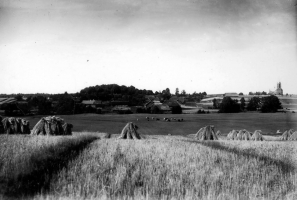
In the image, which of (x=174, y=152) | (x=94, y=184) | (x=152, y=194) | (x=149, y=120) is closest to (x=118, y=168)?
(x=94, y=184)

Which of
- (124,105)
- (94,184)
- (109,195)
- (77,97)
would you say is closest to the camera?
(109,195)

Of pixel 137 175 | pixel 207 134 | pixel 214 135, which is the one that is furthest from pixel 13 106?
pixel 214 135

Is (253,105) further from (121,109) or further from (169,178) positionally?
(169,178)

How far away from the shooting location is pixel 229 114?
6581 centimetres

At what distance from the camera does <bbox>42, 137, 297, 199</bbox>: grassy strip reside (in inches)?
306

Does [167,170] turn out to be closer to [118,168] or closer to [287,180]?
[118,168]

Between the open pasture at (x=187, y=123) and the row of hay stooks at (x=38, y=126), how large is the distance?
18.0m

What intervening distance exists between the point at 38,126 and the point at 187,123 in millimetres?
45471

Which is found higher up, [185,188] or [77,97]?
[77,97]

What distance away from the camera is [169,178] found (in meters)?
8.95

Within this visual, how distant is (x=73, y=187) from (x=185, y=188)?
12.0ft

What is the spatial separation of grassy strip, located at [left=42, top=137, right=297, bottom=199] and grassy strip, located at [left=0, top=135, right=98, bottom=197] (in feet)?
1.71

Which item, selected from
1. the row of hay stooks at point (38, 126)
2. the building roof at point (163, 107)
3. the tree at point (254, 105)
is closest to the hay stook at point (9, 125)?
the row of hay stooks at point (38, 126)

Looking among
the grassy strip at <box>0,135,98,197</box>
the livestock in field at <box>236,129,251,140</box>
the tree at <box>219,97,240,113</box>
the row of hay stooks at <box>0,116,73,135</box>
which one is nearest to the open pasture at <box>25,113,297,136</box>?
the tree at <box>219,97,240,113</box>
